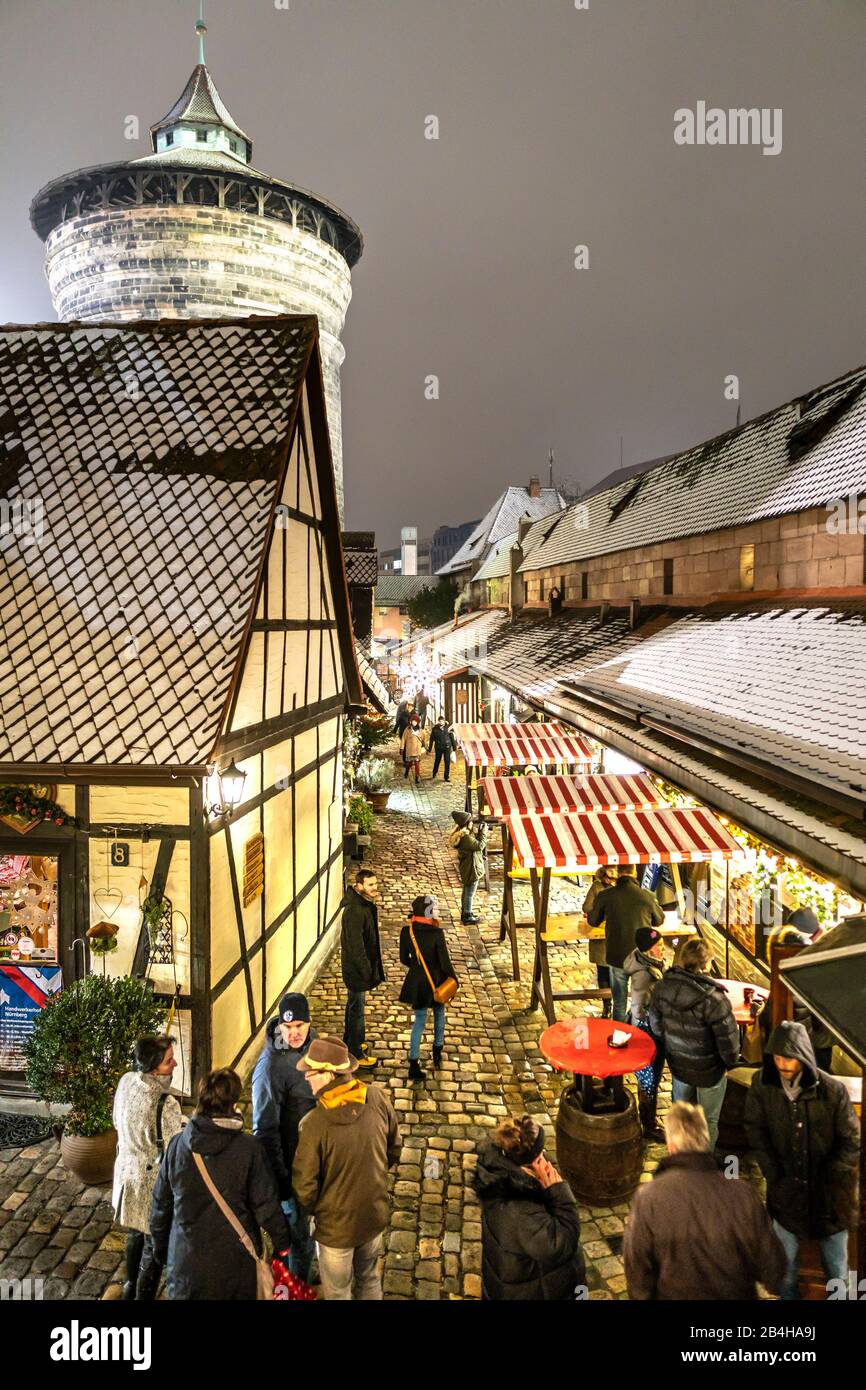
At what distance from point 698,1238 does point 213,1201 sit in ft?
7.03

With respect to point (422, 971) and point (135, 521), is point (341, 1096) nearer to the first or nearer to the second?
point (422, 971)

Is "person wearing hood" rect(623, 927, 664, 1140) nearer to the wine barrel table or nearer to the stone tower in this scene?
the wine barrel table

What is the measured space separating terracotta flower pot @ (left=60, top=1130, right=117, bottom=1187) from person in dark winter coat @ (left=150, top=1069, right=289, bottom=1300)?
214 cm

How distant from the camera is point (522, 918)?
1073 cm

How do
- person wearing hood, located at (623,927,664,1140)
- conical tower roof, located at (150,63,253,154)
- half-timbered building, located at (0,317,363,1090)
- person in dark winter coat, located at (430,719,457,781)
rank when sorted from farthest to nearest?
conical tower roof, located at (150,63,253,154), person in dark winter coat, located at (430,719,457,781), person wearing hood, located at (623,927,664,1140), half-timbered building, located at (0,317,363,1090)

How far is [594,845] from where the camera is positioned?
24.8ft

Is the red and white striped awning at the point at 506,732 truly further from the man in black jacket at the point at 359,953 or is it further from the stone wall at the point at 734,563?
the man in black jacket at the point at 359,953

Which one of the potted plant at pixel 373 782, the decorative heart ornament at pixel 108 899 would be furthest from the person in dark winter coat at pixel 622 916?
the potted plant at pixel 373 782

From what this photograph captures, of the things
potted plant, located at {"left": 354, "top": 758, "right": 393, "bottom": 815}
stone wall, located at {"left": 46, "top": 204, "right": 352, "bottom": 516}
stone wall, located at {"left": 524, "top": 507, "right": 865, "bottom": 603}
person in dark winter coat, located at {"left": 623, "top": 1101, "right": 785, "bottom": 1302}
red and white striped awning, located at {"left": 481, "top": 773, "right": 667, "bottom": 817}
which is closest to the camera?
person in dark winter coat, located at {"left": 623, "top": 1101, "right": 785, "bottom": 1302}

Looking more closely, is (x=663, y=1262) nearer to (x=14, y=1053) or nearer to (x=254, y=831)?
(x=254, y=831)

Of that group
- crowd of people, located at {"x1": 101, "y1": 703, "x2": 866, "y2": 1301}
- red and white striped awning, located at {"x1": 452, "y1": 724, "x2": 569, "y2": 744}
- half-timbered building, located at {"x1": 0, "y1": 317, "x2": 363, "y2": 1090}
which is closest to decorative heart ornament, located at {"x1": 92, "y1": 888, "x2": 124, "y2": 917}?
half-timbered building, located at {"x1": 0, "y1": 317, "x2": 363, "y2": 1090}

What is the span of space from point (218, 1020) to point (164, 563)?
3901mm

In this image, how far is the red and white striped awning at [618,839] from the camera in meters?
7.38

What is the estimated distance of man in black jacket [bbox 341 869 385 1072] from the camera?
682 centimetres
